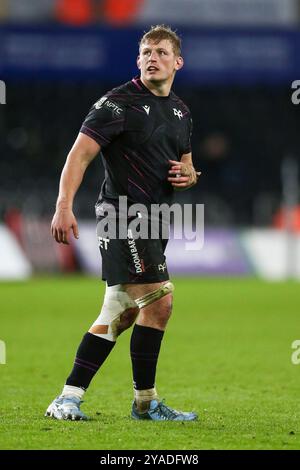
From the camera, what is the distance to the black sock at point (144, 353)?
20.5 feet

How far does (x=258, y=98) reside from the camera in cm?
2920

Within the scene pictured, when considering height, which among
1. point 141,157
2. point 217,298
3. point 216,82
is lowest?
point 217,298

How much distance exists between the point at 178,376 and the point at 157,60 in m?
3.16

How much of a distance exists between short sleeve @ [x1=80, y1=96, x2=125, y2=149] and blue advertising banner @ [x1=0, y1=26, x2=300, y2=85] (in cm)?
1667

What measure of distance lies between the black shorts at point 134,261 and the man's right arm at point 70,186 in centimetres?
36

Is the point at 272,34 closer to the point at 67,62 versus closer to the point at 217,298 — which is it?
the point at 67,62

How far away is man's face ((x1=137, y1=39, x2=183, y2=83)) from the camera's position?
6230mm

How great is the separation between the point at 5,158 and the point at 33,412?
21673 millimetres

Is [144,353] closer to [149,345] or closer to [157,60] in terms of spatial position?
[149,345]

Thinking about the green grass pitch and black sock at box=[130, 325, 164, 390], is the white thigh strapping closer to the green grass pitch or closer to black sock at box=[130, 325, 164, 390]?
black sock at box=[130, 325, 164, 390]

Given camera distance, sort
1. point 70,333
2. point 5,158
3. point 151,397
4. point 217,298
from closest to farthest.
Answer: point 151,397
point 70,333
point 217,298
point 5,158

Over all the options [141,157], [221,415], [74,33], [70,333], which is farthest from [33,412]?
[74,33]

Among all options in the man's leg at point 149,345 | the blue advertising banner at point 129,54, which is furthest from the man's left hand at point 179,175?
the blue advertising banner at point 129,54

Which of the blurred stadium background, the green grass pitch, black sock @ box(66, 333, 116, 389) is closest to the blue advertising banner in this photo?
the blurred stadium background
